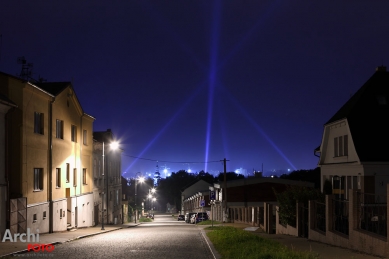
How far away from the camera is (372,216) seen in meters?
15.7

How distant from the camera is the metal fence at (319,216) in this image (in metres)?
21.0

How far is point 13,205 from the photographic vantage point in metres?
23.6

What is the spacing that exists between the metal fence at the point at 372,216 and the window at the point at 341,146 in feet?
58.1

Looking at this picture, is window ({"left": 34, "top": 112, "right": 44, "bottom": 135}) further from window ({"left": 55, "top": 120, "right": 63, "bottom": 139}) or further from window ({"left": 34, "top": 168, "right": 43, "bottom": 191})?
window ({"left": 55, "top": 120, "right": 63, "bottom": 139})

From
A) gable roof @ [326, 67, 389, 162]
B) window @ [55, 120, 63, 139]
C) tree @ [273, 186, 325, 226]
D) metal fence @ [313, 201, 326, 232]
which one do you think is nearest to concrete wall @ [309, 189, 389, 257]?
metal fence @ [313, 201, 326, 232]

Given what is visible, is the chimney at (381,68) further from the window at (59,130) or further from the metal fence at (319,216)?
the window at (59,130)

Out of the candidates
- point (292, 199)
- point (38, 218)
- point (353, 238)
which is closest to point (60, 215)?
point (38, 218)

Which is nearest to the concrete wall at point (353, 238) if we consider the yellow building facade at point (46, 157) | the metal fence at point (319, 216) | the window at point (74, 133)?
the metal fence at point (319, 216)

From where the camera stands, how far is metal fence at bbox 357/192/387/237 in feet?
49.4

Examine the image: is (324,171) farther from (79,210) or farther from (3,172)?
(3,172)

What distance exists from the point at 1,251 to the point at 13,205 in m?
6.88

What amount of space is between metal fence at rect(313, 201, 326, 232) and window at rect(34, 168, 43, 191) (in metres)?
14.7

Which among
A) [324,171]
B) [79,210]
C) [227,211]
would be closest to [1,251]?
[79,210]

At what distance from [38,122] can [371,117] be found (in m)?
20.4
